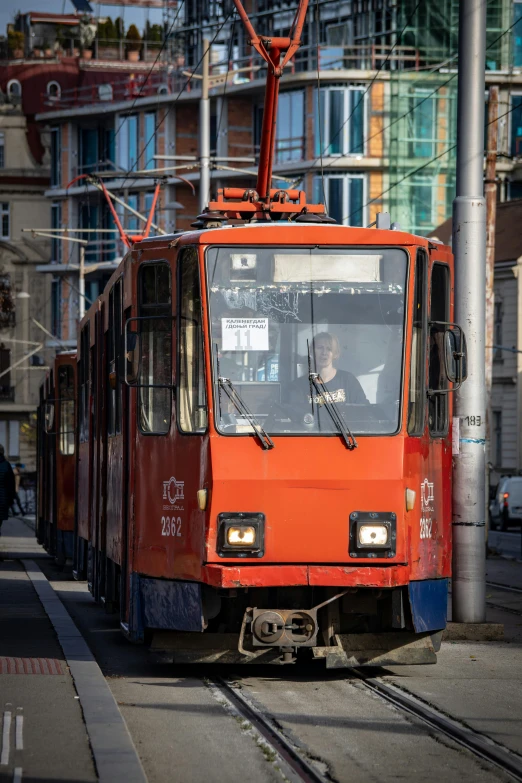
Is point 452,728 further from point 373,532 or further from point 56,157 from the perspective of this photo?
point 56,157

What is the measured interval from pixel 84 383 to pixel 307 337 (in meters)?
7.13

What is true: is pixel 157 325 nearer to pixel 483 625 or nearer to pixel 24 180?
pixel 483 625

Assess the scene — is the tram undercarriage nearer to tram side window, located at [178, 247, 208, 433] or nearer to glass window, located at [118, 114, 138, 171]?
tram side window, located at [178, 247, 208, 433]

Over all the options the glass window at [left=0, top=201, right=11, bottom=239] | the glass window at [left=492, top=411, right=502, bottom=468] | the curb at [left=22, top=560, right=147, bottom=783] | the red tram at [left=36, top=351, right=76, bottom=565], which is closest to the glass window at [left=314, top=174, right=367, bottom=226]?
the glass window at [left=492, top=411, right=502, bottom=468]

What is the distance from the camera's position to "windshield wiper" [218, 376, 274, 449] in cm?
1037

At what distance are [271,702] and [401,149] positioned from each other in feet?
168

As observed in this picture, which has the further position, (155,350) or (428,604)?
(155,350)

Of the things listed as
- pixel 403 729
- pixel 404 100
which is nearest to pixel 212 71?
pixel 404 100

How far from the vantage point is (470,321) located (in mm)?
13836

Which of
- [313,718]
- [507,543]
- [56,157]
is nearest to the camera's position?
[313,718]

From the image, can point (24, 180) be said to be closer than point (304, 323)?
No

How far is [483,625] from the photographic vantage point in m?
13.8

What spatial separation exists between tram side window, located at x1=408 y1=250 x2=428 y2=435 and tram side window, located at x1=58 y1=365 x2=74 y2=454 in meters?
13.0

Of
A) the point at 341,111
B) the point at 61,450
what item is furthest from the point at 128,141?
the point at 61,450
